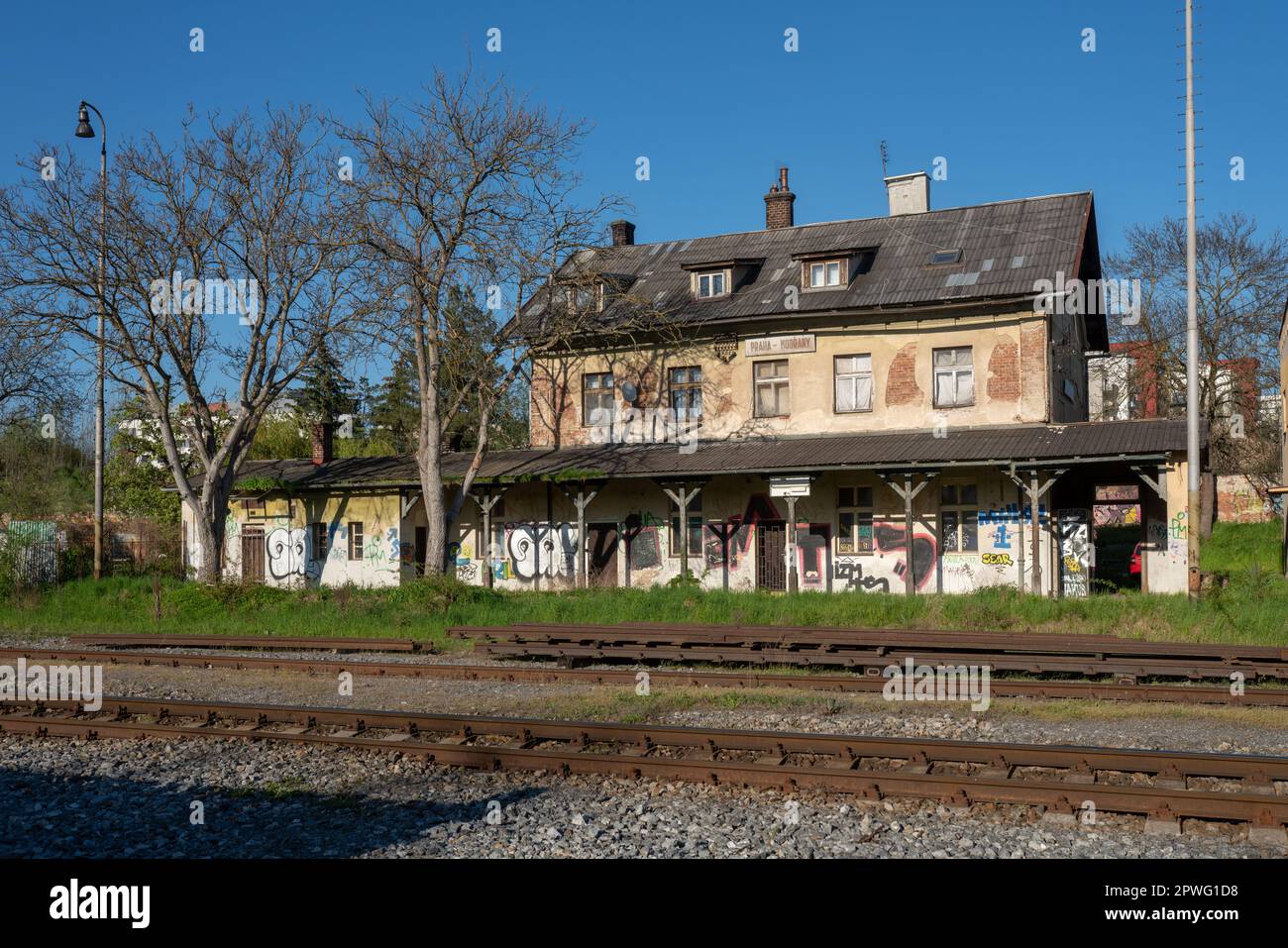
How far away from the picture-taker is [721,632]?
17406 mm

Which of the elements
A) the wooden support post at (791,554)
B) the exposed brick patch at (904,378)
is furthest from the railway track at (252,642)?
the exposed brick patch at (904,378)

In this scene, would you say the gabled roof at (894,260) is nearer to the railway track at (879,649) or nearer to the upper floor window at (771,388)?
the upper floor window at (771,388)

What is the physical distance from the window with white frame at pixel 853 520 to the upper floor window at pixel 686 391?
464 cm

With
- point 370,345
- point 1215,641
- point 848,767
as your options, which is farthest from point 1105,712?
point 370,345

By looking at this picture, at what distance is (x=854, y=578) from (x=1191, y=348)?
29.0 ft

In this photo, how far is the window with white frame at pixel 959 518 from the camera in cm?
2442

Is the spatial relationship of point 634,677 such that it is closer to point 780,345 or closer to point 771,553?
point 771,553

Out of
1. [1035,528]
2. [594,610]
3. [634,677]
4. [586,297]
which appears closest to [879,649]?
[634,677]

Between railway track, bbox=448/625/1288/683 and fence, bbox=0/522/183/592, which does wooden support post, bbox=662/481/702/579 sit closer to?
railway track, bbox=448/625/1288/683

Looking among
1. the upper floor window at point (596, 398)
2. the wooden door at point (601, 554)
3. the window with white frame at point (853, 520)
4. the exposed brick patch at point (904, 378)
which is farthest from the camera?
the upper floor window at point (596, 398)

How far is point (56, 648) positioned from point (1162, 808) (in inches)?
721

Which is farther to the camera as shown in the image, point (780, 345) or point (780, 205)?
point (780, 205)

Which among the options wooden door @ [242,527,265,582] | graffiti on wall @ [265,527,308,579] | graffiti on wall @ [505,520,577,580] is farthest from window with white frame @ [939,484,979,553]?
wooden door @ [242,527,265,582]

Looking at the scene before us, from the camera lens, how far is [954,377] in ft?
83.5
